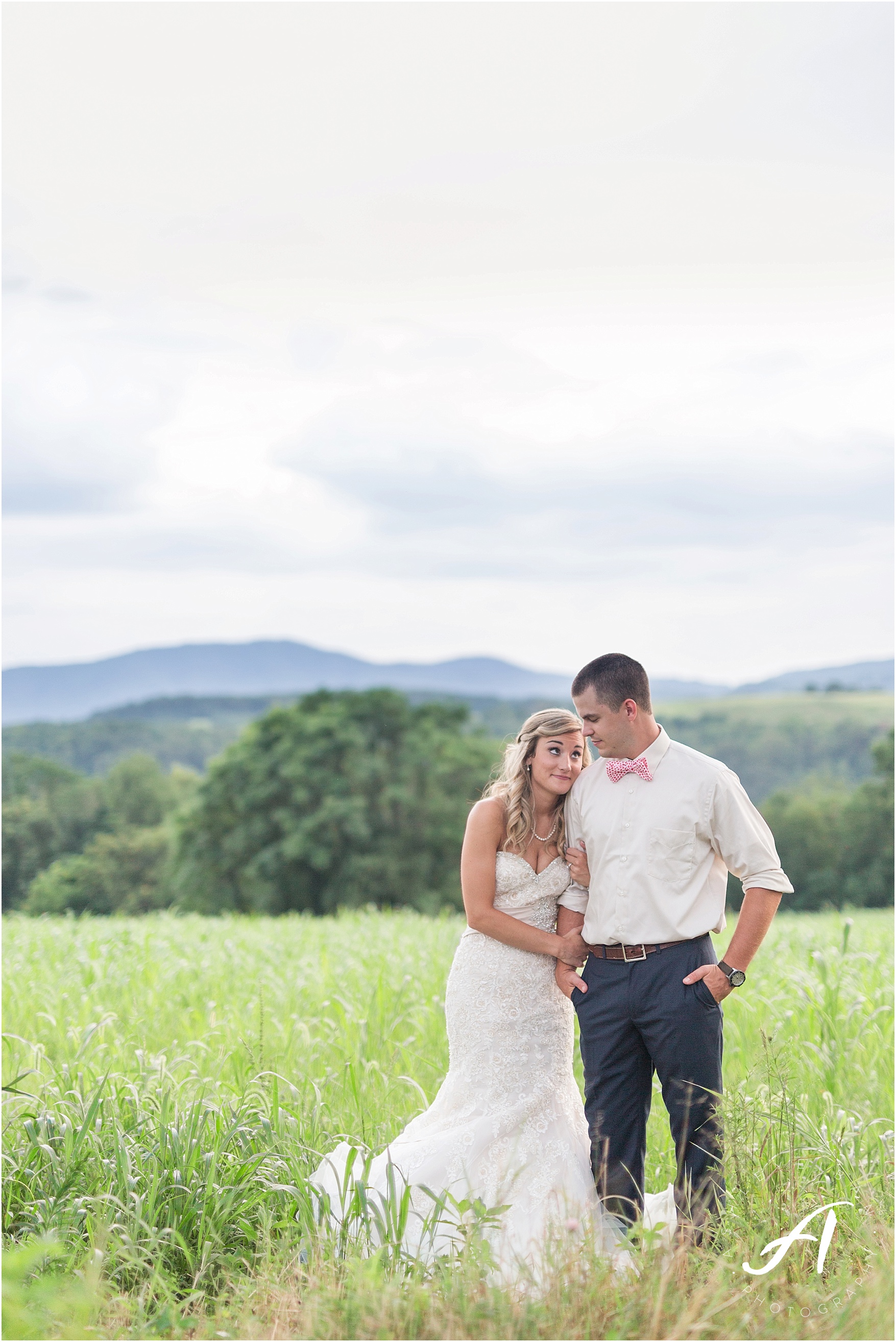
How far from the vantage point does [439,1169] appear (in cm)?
464

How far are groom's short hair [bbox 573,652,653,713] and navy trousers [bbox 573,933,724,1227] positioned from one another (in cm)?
112

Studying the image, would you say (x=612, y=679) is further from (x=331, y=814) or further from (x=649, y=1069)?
(x=331, y=814)

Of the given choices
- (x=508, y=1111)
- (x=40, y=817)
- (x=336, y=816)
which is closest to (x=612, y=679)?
(x=508, y=1111)

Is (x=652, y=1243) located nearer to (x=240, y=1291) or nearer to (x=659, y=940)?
(x=659, y=940)

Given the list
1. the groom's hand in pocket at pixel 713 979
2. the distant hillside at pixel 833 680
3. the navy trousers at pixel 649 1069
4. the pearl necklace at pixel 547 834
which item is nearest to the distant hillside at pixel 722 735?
the distant hillside at pixel 833 680

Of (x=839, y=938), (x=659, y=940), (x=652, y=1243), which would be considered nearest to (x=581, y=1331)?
(x=652, y=1243)

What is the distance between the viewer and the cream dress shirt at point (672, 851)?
179 inches

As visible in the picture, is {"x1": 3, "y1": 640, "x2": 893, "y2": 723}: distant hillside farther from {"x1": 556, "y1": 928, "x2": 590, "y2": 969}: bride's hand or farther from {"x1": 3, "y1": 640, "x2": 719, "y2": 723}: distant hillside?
{"x1": 556, "y1": 928, "x2": 590, "y2": 969}: bride's hand

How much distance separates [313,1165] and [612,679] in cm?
267

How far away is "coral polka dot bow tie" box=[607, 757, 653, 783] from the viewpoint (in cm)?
468

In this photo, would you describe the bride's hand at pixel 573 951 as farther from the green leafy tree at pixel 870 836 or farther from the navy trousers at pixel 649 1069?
the green leafy tree at pixel 870 836

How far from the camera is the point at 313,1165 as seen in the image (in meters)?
4.85

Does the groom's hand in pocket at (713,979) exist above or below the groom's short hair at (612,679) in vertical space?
below

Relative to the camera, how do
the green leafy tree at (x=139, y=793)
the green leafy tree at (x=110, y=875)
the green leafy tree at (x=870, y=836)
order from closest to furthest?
the green leafy tree at (x=870, y=836) → the green leafy tree at (x=110, y=875) → the green leafy tree at (x=139, y=793)
